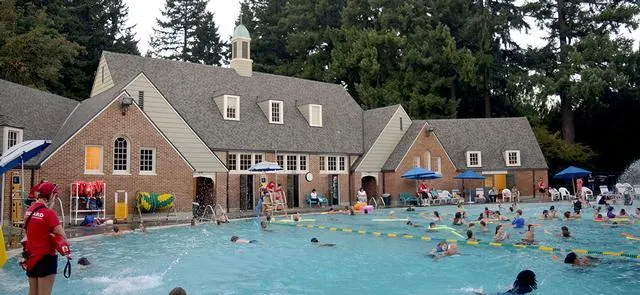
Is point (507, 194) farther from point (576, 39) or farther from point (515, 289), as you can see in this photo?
point (515, 289)

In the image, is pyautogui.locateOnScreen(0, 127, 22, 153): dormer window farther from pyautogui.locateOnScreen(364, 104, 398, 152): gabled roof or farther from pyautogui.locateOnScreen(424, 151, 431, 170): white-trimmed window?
pyautogui.locateOnScreen(424, 151, 431, 170): white-trimmed window

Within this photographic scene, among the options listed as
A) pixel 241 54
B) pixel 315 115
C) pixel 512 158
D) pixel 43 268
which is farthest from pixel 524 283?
pixel 512 158

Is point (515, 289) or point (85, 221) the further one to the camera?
point (85, 221)

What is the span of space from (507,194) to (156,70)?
93.5ft

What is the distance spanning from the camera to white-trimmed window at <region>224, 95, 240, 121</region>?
37344mm

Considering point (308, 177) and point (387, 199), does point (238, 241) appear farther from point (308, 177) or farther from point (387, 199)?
point (387, 199)

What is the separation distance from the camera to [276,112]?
40.1 m

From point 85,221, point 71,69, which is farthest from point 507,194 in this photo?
point 71,69

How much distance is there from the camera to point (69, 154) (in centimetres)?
2634

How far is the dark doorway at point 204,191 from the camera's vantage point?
33656mm

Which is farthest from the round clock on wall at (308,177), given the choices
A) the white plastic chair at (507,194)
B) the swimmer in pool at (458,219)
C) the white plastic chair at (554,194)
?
the white plastic chair at (554,194)

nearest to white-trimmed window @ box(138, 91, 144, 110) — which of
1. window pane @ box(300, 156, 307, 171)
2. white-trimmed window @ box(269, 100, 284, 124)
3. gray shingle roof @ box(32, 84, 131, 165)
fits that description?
gray shingle roof @ box(32, 84, 131, 165)

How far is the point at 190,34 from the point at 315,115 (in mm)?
38014

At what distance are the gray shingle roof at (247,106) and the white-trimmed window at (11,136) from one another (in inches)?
366
